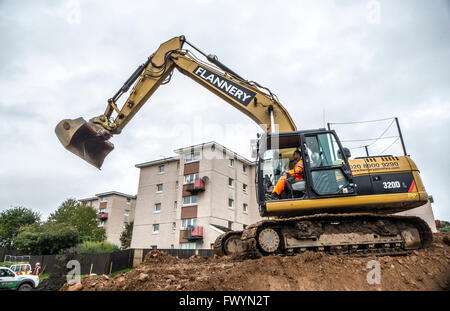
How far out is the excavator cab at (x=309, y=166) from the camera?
613 cm

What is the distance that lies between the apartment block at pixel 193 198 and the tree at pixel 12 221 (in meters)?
20.6

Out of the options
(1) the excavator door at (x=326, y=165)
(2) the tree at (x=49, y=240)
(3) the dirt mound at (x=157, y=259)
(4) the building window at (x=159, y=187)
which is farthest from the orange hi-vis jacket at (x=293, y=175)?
(2) the tree at (x=49, y=240)

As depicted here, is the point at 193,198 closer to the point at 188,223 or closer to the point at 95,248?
the point at 188,223

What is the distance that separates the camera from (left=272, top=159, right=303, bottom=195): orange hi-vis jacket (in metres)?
6.22

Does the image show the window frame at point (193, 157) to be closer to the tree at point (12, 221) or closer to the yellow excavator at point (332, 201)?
the yellow excavator at point (332, 201)

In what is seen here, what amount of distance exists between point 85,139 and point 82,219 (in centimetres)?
3712

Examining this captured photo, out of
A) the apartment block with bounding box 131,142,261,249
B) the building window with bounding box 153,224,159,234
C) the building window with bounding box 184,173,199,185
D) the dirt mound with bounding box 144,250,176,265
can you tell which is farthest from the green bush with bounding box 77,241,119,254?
the dirt mound with bounding box 144,250,176,265

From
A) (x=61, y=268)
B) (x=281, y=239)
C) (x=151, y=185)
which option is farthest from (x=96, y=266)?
(x=281, y=239)

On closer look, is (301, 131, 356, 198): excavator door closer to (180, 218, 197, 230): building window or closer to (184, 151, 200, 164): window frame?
(180, 218, 197, 230): building window

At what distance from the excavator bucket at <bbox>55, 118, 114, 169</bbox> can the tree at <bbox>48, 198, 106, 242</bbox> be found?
35058mm

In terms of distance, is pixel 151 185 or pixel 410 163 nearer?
pixel 410 163

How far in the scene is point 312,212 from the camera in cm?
628
